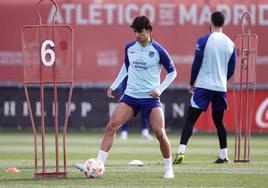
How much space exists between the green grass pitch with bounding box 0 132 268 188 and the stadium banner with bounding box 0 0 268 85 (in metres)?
2.86

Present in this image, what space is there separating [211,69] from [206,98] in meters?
0.48

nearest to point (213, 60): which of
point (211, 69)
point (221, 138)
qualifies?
point (211, 69)

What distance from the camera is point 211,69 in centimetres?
1589

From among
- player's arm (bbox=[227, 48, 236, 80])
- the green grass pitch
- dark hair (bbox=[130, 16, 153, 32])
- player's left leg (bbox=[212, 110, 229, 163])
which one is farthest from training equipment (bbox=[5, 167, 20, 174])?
player's arm (bbox=[227, 48, 236, 80])

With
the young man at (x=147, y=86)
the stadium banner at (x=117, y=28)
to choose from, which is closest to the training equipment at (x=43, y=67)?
the young man at (x=147, y=86)

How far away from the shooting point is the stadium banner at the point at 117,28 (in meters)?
26.5

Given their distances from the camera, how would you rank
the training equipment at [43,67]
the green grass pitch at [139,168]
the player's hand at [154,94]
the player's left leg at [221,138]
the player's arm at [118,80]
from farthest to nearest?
the player's left leg at [221,138] < the player's arm at [118,80] < the player's hand at [154,94] < the training equipment at [43,67] < the green grass pitch at [139,168]

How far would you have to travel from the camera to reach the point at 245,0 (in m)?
26.5

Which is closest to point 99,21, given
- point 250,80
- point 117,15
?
point 117,15

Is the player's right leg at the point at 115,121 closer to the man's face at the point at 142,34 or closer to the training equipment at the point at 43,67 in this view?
the training equipment at the point at 43,67

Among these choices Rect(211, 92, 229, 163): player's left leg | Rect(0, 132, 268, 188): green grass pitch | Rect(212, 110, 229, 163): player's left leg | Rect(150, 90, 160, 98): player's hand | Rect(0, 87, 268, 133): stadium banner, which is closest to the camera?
Rect(0, 132, 268, 188): green grass pitch

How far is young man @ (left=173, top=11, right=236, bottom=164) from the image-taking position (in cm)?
1583

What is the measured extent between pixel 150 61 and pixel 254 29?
13471mm

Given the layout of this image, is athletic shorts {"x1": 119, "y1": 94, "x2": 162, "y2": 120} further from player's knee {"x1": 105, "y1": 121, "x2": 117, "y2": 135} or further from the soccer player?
player's knee {"x1": 105, "y1": 121, "x2": 117, "y2": 135}
